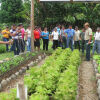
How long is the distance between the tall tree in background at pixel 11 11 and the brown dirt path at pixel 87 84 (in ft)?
59.0

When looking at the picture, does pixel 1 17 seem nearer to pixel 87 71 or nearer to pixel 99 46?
pixel 99 46

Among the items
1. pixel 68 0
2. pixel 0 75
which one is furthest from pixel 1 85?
pixel 68 0

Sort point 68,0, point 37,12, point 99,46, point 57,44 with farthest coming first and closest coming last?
point 37,12
point 57,44
point 99,46
point 68,0

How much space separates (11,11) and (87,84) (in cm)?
2024

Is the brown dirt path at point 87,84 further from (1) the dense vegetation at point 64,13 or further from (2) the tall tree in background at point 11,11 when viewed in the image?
(2) the tall tree in background at point 11,11

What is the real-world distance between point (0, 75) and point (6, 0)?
69.2ft

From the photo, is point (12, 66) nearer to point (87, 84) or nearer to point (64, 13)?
point (87, 84)

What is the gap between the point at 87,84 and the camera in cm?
511

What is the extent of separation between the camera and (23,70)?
20.1ft

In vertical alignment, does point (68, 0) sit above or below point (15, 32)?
above

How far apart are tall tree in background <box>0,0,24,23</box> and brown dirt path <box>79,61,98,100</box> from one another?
18.0 metres

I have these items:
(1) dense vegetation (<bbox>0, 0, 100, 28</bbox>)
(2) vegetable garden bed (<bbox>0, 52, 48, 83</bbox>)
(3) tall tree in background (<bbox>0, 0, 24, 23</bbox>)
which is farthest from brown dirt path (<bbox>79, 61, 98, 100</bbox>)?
(3) tall tree in background (<bbox>0, 0, 24, 23</bbox>)

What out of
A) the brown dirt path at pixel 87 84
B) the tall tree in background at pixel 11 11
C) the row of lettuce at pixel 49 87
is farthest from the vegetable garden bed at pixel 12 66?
the tall tree in background at pixel 11 11

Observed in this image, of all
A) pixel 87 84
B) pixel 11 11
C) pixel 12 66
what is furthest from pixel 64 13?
pixel 87 84
